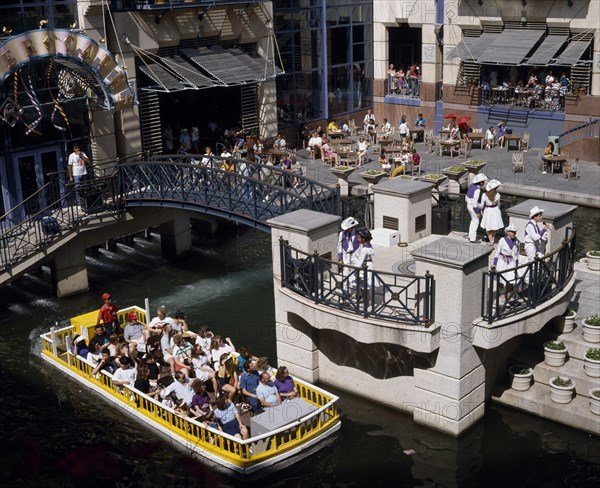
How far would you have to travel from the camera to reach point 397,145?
118 ft

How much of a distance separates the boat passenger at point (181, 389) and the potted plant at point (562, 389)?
6.75 meters

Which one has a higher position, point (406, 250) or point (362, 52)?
point (362, 52)

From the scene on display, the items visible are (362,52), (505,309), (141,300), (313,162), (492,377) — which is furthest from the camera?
(362,52)

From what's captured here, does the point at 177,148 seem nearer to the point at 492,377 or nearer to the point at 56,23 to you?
the point at 56,23

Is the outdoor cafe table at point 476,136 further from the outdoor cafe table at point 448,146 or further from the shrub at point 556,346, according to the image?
the shrub at point 556,346

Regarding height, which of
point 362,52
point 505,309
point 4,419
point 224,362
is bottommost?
point 4,419

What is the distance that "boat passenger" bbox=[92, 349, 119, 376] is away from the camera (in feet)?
59.1

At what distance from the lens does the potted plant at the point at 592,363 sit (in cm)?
1603

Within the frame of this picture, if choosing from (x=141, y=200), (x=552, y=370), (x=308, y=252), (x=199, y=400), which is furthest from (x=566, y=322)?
(x=141, y=200)

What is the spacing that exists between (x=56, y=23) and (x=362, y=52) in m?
18.8

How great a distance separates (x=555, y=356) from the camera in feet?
54.5

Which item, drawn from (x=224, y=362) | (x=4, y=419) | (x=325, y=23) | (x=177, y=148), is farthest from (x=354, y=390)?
(x=325, y=23)

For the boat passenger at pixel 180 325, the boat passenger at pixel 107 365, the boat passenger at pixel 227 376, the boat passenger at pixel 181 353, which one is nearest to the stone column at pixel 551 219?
the boat passenger at pixel 227 376

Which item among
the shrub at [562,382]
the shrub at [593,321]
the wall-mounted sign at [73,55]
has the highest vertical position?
the wall-mounted sign at [73,55]
